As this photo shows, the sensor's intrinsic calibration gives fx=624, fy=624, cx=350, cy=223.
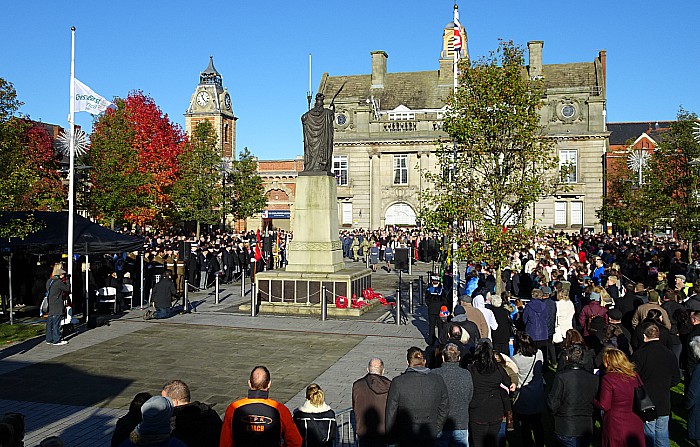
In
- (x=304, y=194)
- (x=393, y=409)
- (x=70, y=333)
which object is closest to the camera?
(x=393, y=409)

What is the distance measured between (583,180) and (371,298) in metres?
32.3

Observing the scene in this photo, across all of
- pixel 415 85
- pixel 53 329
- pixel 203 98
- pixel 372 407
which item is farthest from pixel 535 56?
pixel 372 407

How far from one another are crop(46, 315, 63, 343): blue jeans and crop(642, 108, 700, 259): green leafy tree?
2429 cm

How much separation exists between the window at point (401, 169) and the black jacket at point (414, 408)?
44402mm

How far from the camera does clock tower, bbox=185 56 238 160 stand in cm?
7244

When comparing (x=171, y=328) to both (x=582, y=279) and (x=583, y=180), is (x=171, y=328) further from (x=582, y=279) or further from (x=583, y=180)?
(x=583, y=180)

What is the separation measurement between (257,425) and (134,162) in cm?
3742

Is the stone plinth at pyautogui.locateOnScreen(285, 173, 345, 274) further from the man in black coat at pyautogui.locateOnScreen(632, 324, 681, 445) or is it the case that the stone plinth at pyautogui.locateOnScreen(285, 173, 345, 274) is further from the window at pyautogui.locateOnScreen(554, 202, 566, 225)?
the window at pyautogui.locateOnScreen(554, 202, 566, 225)

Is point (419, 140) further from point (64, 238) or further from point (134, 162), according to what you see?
point (64, 238)

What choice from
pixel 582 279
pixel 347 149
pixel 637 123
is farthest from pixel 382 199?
pixel 637 123

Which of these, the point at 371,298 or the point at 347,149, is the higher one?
the point at 347,149

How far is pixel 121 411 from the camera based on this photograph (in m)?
9.62

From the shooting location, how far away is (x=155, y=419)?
16.3ft

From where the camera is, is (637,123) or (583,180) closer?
(583,180)
